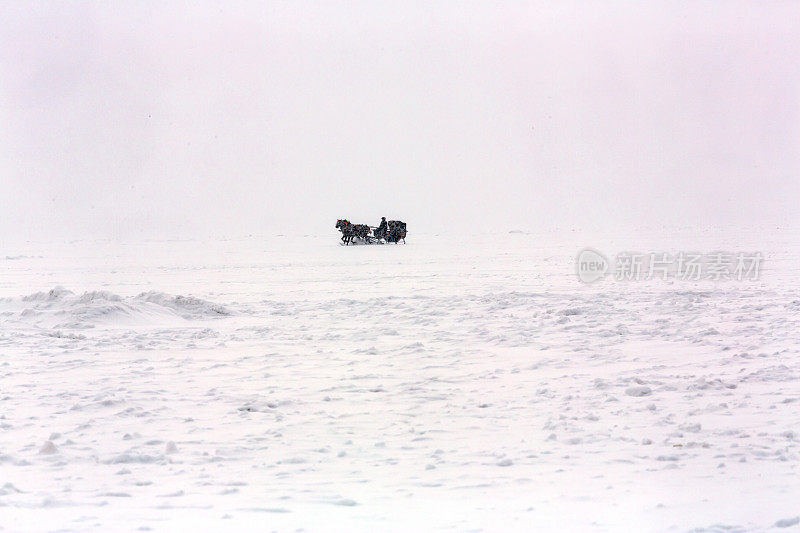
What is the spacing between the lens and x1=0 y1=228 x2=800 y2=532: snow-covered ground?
4.41 m

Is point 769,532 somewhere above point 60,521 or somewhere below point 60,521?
above

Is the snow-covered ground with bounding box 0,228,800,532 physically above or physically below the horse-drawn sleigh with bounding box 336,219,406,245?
below

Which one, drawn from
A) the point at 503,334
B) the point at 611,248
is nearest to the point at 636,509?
the point at 503,334

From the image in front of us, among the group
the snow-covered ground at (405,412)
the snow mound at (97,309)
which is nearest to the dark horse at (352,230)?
the snow-covered ground at (405,412)

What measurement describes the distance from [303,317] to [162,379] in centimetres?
458

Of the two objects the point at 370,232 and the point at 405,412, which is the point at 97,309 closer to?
the point at 405,412

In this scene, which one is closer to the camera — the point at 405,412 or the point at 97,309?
the point at 405,412

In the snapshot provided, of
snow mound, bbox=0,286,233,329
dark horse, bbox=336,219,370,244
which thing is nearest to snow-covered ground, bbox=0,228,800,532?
snow mound, bbox=0,286,233,329

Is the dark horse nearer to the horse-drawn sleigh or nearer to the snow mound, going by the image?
the horse-drawn sleigh

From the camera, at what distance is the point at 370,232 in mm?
37875

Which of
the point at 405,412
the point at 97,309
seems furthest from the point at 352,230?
the point at 405,412

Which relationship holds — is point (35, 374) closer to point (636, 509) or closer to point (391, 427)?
point (391, 427)

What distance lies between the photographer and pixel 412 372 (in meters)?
8.45

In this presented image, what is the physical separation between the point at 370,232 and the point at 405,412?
3126cm
